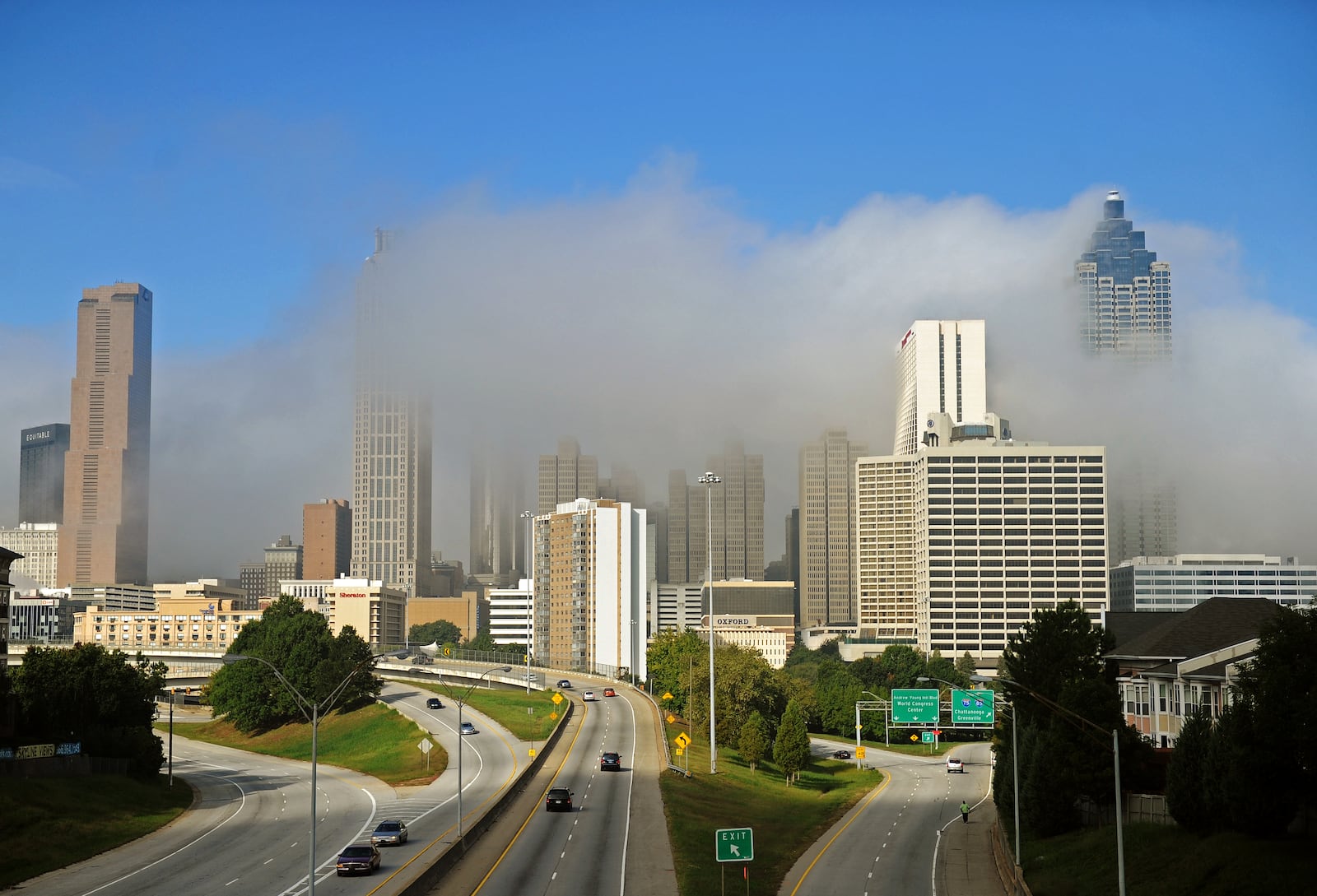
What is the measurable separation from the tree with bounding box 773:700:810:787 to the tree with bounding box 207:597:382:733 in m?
54.8

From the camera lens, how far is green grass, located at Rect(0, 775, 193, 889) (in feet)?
238

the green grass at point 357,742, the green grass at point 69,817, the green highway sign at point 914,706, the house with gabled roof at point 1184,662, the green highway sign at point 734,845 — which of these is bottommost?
the green grass at point 357,742

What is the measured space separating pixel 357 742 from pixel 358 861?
8129 cm

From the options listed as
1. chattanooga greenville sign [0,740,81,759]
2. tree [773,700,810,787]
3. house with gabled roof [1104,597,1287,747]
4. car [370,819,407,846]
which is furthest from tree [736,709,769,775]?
chattanooga greenville sign [0,740,81,759]

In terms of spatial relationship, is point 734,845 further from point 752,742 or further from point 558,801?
point 752,742

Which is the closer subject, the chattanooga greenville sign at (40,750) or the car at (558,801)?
the car at (558,801)

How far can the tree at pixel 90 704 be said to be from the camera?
105750mm

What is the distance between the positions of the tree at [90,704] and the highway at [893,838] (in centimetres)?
5639

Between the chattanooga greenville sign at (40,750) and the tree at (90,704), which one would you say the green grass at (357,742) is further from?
the chattanooga greenville sign at (40,750)

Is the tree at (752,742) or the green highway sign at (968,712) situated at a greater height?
the green highway sign at (968,712)

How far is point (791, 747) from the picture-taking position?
119m

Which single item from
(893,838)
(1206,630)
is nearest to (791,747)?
(893,838)

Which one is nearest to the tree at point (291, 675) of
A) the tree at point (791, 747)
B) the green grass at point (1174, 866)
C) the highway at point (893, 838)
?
the tree at point (791, 747)

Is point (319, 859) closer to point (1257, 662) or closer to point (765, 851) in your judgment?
point (765, 851)
